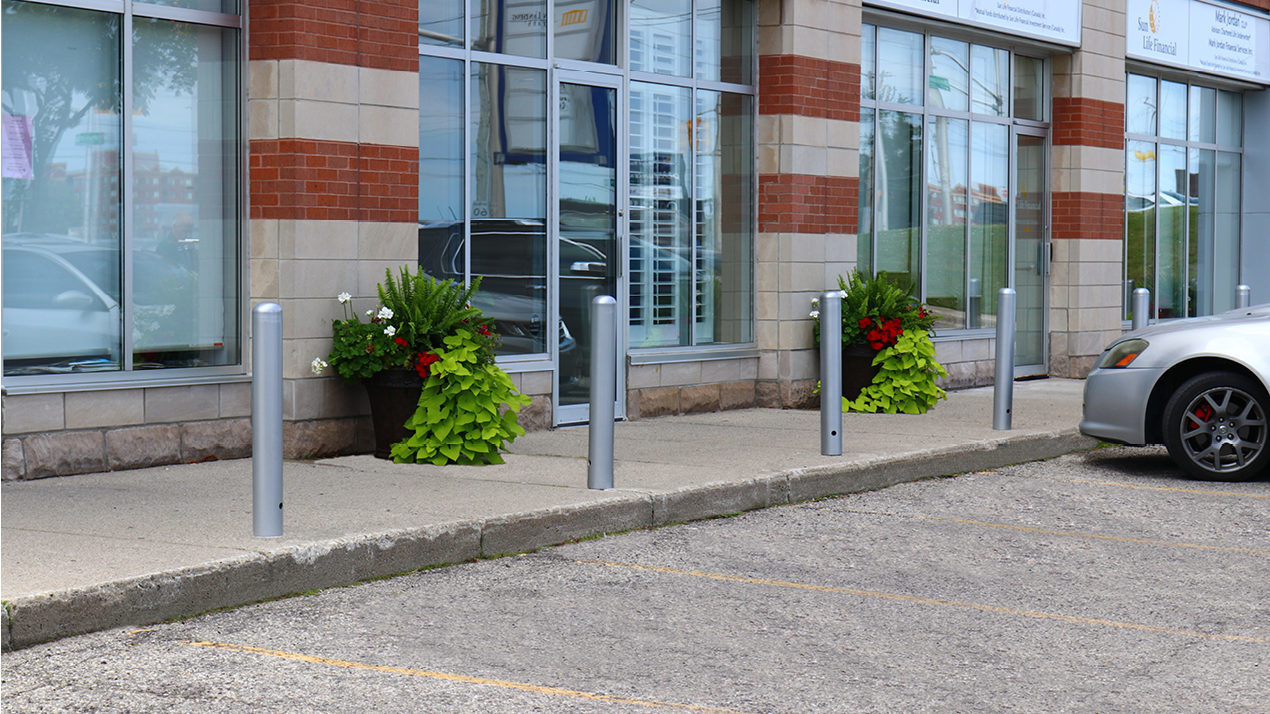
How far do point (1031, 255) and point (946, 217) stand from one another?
185cm

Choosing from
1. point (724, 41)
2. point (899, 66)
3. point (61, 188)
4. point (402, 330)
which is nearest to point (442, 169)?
point (402, 330)

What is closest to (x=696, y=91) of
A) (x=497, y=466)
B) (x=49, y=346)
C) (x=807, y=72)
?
(x=807, y=72)

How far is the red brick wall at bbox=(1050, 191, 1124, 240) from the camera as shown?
16.4m

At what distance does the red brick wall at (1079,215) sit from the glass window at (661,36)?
5903mm

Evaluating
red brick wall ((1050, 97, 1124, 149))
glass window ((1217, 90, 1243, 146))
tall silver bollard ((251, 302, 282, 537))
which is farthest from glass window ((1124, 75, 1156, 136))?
tall silver bollard ((251, 302, 282, 537))

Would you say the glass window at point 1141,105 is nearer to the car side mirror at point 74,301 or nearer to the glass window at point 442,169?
the glass window at point 442,169

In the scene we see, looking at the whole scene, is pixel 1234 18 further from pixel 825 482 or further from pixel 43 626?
pixel 43 626

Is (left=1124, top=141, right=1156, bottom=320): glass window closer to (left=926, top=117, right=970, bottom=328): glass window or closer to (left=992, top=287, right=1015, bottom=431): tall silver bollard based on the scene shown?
(left=926, top=117, right=970, bottom=328): glass window

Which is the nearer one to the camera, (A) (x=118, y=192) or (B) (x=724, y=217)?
(A) (x=118, y=192)

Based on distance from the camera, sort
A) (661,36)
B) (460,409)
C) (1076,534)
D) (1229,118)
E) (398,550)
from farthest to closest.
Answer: (1229,118) < (661,36) < (460,409) < (1076,534) < (398,550)

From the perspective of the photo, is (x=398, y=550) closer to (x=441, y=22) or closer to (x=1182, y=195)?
(x=441, y=22)

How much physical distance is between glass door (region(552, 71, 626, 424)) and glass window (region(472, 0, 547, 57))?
35 centimetres

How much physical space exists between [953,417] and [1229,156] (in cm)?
1035

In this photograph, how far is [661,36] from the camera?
39.7ft
